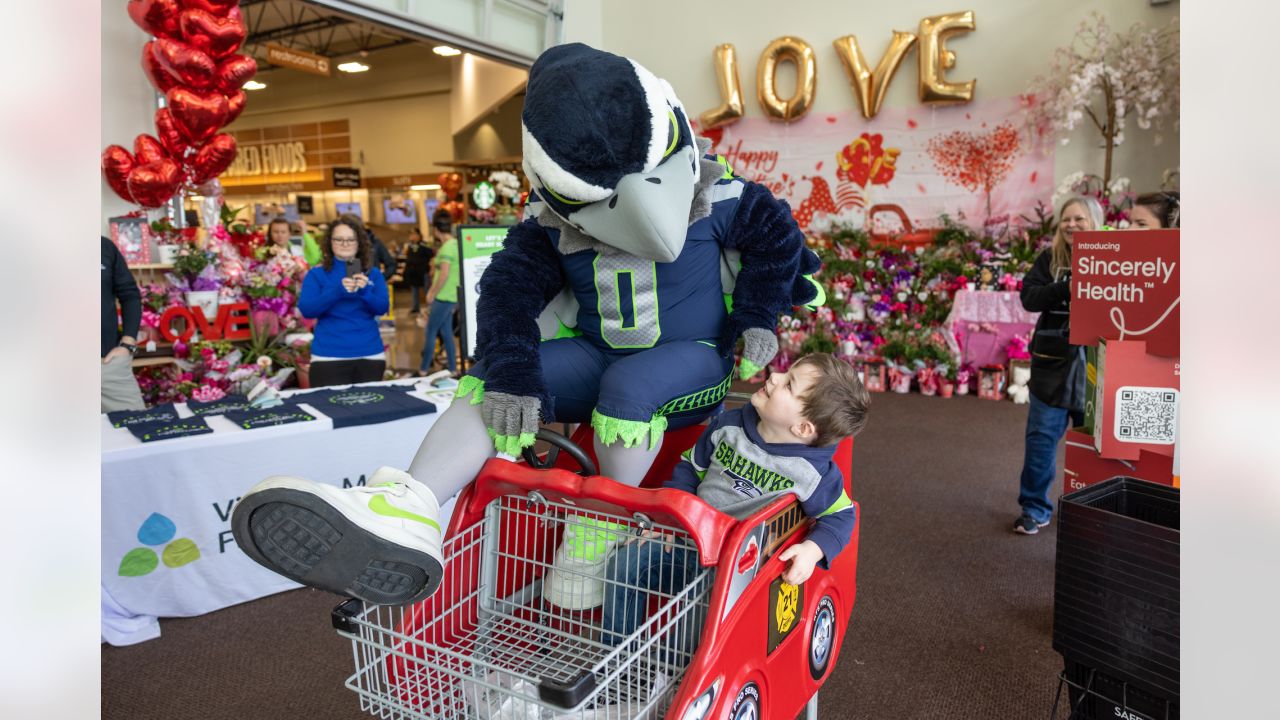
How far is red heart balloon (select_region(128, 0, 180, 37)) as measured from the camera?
4.57m

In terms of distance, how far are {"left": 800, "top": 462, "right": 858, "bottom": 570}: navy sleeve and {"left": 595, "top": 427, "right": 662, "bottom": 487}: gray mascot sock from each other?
1.02 feet

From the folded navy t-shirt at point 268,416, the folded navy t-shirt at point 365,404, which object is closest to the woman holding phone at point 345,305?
the folded navy t-shirt at point 365,404

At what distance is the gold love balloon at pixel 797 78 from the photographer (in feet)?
25.1

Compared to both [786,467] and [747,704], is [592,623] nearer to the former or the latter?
[747,704]

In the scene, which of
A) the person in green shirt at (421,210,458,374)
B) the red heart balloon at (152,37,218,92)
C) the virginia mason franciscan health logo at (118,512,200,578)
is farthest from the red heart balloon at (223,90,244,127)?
the virginia mason franciscan health logo at (118,512,200,578)

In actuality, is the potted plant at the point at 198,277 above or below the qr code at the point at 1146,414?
above

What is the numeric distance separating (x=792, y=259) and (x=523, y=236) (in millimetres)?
567

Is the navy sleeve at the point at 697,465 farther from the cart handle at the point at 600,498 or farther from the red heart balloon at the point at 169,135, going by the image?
the red heart balloon at the point at 169,135

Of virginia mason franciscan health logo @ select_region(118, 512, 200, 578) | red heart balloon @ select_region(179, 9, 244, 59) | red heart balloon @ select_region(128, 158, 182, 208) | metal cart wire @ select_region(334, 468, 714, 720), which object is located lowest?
virginia mason franciscan health logo @ select_region(118, 512, 200, 578)

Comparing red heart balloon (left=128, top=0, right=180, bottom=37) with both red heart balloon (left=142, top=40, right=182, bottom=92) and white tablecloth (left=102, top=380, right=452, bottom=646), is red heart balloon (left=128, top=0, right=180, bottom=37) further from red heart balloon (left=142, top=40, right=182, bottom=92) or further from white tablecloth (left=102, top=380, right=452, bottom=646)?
white tablecloth (left=102, top=380, right=452, bottom=646)

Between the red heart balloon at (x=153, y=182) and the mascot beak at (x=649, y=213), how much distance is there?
13.4 feet

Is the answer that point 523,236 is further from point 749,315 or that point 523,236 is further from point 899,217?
point 899,217
